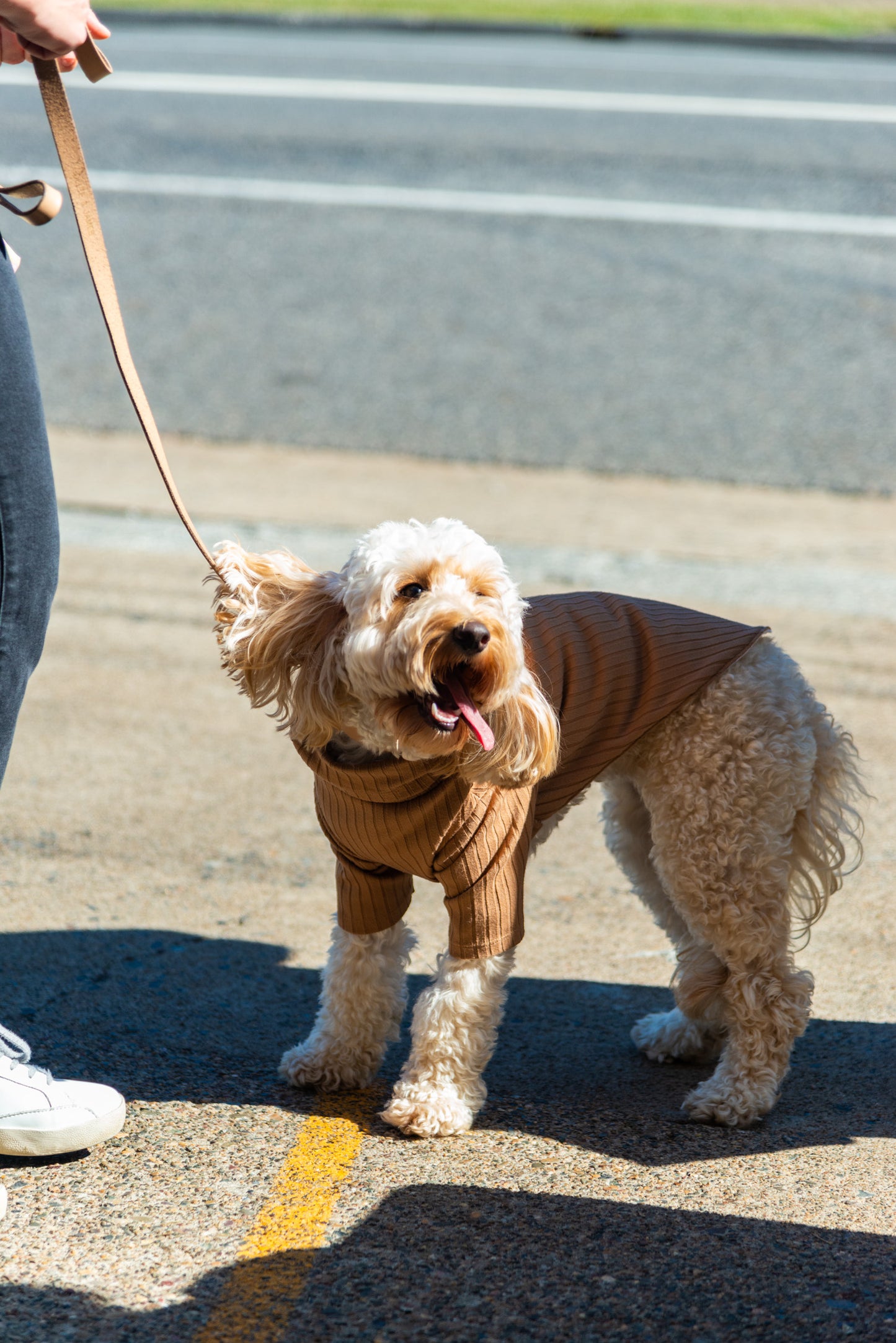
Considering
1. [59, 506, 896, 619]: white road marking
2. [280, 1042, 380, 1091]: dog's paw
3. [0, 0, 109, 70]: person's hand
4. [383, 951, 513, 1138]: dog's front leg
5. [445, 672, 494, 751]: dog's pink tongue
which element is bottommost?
[59, 506, 896, 619]: white road marking

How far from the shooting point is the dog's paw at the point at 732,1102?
2.97m

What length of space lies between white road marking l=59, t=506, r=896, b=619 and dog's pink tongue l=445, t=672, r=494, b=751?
354 cm

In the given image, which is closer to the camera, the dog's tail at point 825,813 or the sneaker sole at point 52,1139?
the sneaker sole at point 52,1139

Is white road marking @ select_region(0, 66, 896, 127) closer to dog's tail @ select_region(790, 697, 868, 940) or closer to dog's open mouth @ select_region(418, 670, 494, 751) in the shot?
dog's tail @ select_region(790, 697, 868, 940)

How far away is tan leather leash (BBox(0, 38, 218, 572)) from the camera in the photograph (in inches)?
103

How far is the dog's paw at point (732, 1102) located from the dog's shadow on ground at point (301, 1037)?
40 mm

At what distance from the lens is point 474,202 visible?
11289 mm

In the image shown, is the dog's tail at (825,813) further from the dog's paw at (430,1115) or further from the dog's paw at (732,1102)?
the dog's paw at (430,1115)

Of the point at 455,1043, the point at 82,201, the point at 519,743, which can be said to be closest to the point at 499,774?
the point at 519,743

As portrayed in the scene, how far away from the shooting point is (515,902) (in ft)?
9.53

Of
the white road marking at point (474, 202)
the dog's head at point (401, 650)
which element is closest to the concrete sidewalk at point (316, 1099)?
the dog's head at point (401, 650)

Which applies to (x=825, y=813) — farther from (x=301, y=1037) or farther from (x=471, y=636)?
(x=301, y=1037)

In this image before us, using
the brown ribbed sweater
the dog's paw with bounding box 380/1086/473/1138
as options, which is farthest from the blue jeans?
the dog's paw with bounding box 380/1086/473/1138

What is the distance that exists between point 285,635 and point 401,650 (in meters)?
0.27
